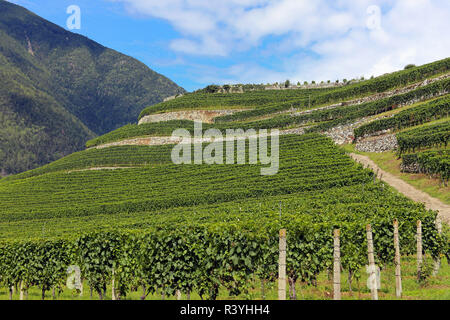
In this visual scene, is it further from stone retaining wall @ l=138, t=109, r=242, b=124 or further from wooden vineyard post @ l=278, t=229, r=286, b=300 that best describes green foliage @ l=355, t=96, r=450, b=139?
wooden vineyard post @ l=278, t=229, r=286, b=300

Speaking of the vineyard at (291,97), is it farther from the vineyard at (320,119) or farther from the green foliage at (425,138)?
the green foliage at (425,138)

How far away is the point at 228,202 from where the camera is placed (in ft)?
140

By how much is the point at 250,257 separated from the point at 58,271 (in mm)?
10077

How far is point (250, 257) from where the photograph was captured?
12.7 metres

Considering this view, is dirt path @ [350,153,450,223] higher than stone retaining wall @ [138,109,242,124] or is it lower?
lower

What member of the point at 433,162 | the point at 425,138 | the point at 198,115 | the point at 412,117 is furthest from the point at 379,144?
the point at 198,115

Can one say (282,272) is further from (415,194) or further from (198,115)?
(198,115)

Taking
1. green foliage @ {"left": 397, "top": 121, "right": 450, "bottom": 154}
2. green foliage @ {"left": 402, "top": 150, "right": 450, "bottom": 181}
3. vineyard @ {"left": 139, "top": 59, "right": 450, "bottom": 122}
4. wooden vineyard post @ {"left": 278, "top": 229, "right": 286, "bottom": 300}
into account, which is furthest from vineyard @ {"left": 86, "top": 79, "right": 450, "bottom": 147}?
wooden vineyard post @ {"left": 278, "top": 229, "right": 286, "bottom": 300}

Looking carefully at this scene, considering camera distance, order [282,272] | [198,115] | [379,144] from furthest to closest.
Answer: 1. [198,115]
2. [379,144]
3. [282,272]

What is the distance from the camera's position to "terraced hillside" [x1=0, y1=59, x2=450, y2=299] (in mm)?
13289

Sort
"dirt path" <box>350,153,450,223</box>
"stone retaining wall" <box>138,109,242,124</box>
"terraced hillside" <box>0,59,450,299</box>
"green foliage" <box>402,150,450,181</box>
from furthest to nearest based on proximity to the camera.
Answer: "stone retaining wall" <box>138,109,242,124</box>
"green foliage" <box>402,150,450,181</box>
"dirt path" <box>350,153,450,223</box>
"terraced hillside" <box>0,59,450,299</box>

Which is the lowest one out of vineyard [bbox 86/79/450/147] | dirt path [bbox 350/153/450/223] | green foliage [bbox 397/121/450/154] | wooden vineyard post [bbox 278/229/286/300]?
wooden vineyard post [bbox 278/229/286/300]

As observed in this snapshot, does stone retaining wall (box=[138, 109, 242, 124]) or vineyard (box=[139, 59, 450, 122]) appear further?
stone retaining wall (box=[138, 109, 242, 124])
